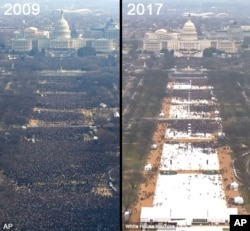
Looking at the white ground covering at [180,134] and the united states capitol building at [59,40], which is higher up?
the united states capitol building at [59,40]

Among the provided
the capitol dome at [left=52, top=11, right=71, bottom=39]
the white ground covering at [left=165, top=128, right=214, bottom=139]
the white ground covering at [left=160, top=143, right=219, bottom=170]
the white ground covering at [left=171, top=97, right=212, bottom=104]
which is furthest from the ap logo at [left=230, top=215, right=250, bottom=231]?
the capitol dome at [left=52, top=11, right=71, bottom=39]

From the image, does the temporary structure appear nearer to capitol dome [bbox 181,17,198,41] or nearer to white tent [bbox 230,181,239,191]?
white tent [bbox 230,181,239,191]

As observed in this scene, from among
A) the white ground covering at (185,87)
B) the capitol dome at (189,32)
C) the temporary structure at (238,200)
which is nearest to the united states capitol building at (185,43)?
the capitol dome at (189,32)

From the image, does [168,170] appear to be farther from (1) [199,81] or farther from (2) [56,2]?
(2) [56,2]

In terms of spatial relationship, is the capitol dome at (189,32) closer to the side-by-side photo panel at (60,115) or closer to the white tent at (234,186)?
the side-by-side photo panel at (60,115)

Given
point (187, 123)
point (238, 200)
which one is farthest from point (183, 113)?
point (238, 200)

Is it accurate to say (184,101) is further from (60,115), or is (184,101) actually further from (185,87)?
(60,115)

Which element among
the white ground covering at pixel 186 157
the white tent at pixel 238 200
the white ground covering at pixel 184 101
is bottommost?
the white tent at pixel 238 200

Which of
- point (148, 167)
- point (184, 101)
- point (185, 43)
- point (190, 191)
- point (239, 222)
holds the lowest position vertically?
point (239, 222)
